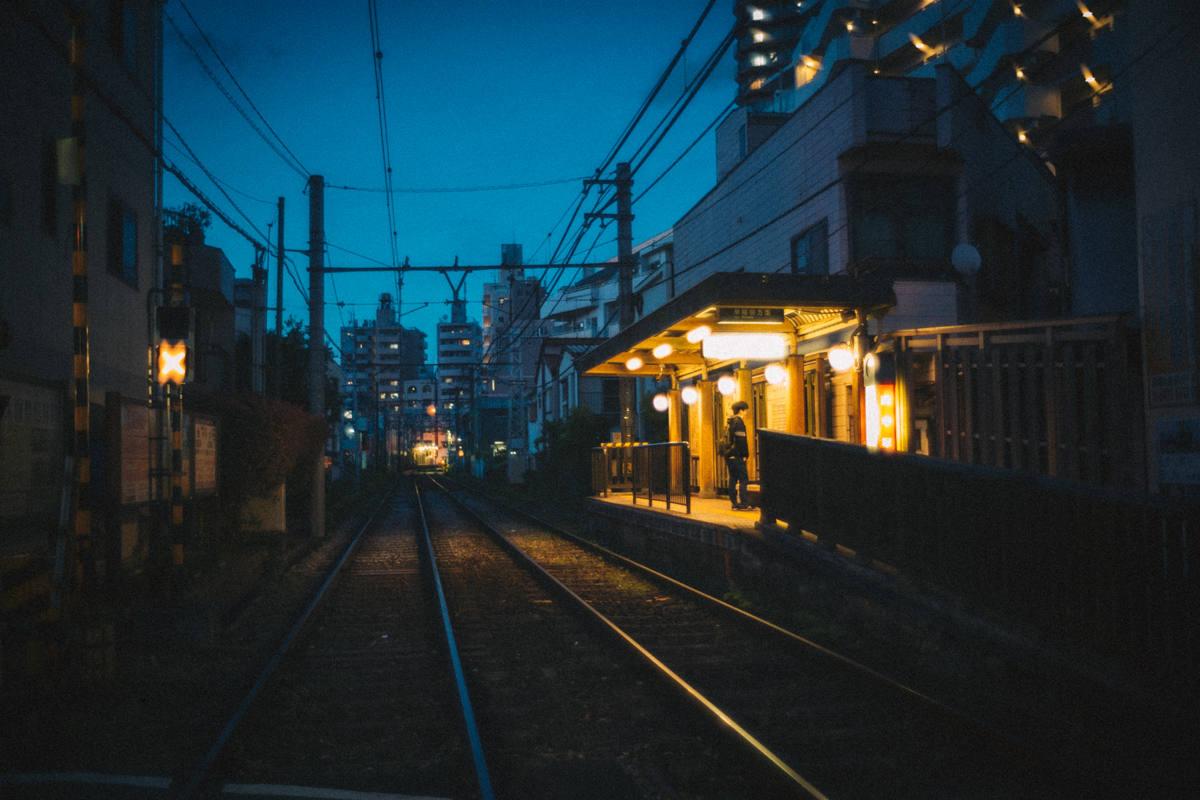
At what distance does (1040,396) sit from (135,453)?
37.2 feet

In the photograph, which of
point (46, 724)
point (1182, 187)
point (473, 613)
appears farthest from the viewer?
point (473, 613)

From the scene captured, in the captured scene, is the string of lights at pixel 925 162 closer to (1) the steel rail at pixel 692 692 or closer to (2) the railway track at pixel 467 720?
(1) the steel rail at pixel 692 692

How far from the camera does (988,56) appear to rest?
1473 inches

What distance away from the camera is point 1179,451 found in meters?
8.73

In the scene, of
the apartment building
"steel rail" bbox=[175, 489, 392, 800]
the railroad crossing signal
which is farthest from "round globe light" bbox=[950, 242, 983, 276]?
the apartment building

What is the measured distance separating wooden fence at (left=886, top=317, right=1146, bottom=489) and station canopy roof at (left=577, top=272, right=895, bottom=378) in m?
1.12

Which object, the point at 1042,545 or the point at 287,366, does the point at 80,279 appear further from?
the point at 287,366

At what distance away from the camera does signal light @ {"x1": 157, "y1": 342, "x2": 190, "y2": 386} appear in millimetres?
9144

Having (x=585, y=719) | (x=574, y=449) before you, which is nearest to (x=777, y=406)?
(x=585, y=719)

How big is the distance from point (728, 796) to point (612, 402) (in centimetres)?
3511

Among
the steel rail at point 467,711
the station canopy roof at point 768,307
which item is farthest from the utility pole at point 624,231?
the steel rail at point 467,711

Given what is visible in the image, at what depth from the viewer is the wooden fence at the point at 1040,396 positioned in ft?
32.1

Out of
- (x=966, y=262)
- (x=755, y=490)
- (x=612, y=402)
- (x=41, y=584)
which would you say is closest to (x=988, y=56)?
(x=612, y=402)

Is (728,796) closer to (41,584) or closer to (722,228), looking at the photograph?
(41,584)
